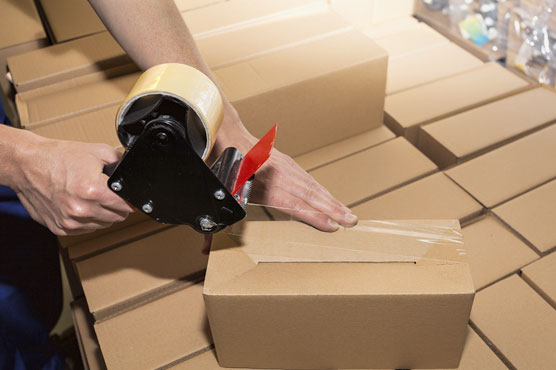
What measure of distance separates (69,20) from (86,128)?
55 centimetres

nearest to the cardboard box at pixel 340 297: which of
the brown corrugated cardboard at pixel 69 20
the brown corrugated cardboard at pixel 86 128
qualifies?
the brown corrugated cardboard at pixel 86 128

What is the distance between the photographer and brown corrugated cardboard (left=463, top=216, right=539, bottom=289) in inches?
38.2

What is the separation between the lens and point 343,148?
1.32 meters

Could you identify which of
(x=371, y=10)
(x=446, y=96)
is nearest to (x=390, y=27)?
(x=371, y=10)

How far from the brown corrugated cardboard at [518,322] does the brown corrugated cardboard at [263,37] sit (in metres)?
0.82

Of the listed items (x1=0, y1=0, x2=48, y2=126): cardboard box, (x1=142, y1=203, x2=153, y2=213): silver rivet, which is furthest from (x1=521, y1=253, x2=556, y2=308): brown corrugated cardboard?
(x1=0, y1=0, x2=48, y2=126): cardboard box

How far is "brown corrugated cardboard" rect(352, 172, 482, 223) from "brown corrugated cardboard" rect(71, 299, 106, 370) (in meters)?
0.62

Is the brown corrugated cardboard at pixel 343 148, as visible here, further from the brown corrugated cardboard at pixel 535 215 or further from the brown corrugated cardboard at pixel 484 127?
the brown corrugated cardboard at pixel 535 215

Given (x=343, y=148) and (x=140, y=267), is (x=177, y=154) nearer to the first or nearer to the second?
(x=140, y=267)

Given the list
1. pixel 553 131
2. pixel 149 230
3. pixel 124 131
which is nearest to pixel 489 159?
pixel 553 131

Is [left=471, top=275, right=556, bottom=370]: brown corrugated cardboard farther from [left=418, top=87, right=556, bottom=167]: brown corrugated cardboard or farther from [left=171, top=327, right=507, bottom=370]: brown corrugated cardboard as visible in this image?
[left=418, top=87, right=556, bottom=167]: brown corrugated cardboard

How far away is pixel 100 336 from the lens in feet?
2.99

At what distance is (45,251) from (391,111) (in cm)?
98

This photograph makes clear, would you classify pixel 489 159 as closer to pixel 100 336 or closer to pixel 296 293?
pixel 296 293
